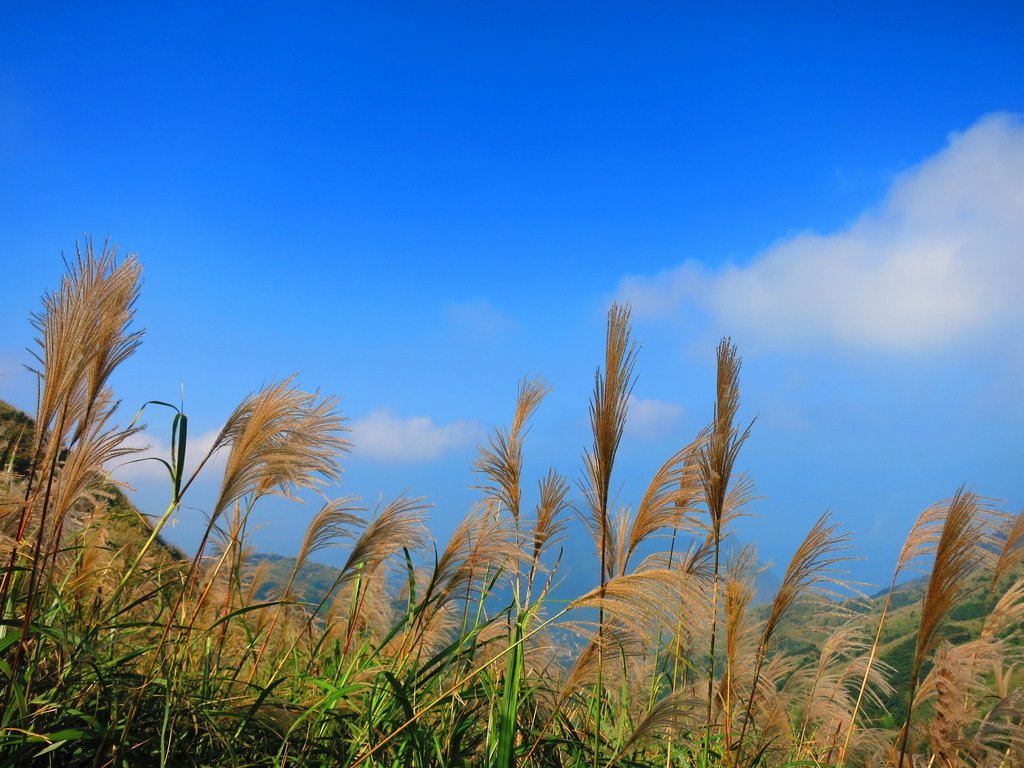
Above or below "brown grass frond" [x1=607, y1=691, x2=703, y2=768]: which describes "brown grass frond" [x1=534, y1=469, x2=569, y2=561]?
above

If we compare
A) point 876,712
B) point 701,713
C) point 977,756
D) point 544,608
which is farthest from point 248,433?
point 876,712

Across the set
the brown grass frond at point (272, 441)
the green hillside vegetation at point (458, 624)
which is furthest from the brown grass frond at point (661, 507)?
the brown grass frond at point (272, 441)

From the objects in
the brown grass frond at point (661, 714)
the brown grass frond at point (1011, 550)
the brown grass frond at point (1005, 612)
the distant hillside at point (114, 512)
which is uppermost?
the brown grass frond at point (1011, 550)

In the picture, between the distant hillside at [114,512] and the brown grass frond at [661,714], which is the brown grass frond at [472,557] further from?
the distant hillside at [114,512]

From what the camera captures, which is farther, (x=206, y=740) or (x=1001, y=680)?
(x=1001, y=680)

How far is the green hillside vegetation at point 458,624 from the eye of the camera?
7.62ft

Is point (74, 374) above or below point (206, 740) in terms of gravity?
above

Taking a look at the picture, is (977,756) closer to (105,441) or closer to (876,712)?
(876,712)

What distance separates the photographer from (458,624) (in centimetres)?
408

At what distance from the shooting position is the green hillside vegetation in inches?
91.4

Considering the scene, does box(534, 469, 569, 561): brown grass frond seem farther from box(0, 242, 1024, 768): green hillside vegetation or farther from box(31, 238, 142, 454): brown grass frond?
box(31, 238, 142, 454): brown grass frond

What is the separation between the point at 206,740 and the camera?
2.62 meters

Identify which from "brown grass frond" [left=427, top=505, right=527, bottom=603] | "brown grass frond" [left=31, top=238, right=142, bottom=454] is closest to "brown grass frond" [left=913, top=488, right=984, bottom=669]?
"brown grass frond" [left=427, top=505, right=527, bottom=603]

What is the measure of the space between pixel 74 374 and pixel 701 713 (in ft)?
9.83
